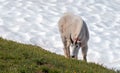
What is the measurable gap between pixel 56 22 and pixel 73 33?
15.9m

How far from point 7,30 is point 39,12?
5846 mm

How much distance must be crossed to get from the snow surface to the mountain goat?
691 centimetres

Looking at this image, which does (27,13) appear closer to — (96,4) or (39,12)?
(39,12)

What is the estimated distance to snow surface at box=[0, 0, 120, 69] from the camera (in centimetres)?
2325

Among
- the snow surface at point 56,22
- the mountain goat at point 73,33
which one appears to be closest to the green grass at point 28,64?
the mountain goat at point 73,33

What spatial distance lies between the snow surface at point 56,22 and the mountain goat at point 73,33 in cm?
691

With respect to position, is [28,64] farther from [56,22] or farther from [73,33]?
[56,22]

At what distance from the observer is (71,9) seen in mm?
32188

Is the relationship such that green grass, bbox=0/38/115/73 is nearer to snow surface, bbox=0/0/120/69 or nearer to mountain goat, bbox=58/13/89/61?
mountain goat, bbox=58/13/89/61

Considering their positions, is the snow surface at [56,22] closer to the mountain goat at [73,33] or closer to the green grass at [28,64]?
the mountain goat at [73,33]

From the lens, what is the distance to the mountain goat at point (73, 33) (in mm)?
12203

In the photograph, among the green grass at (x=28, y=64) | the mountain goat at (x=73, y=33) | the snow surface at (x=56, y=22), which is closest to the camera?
the green grass at (x=28, y=64)

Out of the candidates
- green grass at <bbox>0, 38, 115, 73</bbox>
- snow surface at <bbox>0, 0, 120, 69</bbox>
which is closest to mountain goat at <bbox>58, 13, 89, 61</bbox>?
green grass at <bbox>0, 38, 115, 73</bbox>

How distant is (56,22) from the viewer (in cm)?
Answer: 2867
